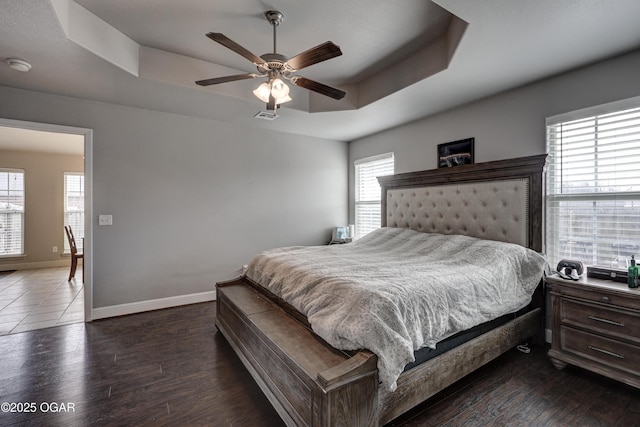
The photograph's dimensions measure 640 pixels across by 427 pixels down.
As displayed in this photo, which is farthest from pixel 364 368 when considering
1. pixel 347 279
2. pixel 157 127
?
pixel 157 127

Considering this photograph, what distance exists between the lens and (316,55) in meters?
1.98

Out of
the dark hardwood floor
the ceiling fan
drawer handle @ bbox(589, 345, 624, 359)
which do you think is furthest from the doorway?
drawer handle @ bbox(589, 345, 624, 359)

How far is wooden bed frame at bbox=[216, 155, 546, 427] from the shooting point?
1.44 m

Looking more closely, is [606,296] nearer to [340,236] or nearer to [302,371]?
[302,371]

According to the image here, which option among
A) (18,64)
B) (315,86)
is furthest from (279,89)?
(18,64)

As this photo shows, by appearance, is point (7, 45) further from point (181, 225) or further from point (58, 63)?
point (181, 225)

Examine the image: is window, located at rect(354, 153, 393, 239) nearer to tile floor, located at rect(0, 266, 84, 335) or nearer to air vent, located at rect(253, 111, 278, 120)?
air vent, located at rect(253, 111, 278, 120)

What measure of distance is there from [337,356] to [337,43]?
2676mm

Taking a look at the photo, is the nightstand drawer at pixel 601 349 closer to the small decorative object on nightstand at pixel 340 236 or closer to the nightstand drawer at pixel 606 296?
the nightstand drawer at pixel 606 296

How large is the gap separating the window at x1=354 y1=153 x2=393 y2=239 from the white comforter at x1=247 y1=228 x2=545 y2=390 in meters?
1.76

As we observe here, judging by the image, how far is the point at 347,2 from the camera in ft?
7.16

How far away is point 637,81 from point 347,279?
9.35ft

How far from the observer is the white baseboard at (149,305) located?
3449 millimetres

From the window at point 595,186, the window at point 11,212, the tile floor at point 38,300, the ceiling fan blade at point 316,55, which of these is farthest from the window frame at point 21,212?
the window at point 595,186
